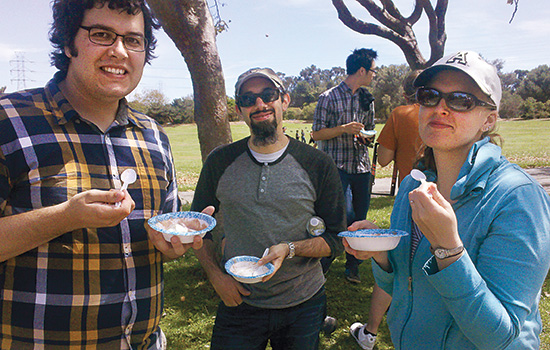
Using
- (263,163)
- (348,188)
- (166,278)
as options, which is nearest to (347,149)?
(348,188)

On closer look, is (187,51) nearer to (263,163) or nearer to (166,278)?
(263,163)

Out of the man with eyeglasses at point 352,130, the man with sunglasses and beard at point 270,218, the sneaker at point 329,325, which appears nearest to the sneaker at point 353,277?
the man with eyeglasses at point 352,130

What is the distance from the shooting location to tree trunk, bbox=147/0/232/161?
378 centimetres

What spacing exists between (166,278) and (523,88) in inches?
2153

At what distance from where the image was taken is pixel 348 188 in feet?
15.5

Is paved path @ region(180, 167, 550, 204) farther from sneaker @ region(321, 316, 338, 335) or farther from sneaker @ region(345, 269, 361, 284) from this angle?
sneaker @ region(321, 316, 338, 335)

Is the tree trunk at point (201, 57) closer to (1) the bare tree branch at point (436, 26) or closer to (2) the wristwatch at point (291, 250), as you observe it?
(2) the wristwatch at point (291, 250)

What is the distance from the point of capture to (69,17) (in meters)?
1.72

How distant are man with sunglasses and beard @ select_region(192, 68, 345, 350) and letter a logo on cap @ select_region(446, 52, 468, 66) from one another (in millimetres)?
1042

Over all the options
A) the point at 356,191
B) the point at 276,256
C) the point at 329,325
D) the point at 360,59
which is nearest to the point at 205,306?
the point at 329,325

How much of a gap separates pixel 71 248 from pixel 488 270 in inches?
66.4

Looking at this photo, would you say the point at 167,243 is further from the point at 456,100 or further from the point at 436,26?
the point at 436,26

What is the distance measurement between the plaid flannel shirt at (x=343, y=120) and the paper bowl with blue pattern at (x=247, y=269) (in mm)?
2875

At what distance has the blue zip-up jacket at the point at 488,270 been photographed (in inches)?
49.3
